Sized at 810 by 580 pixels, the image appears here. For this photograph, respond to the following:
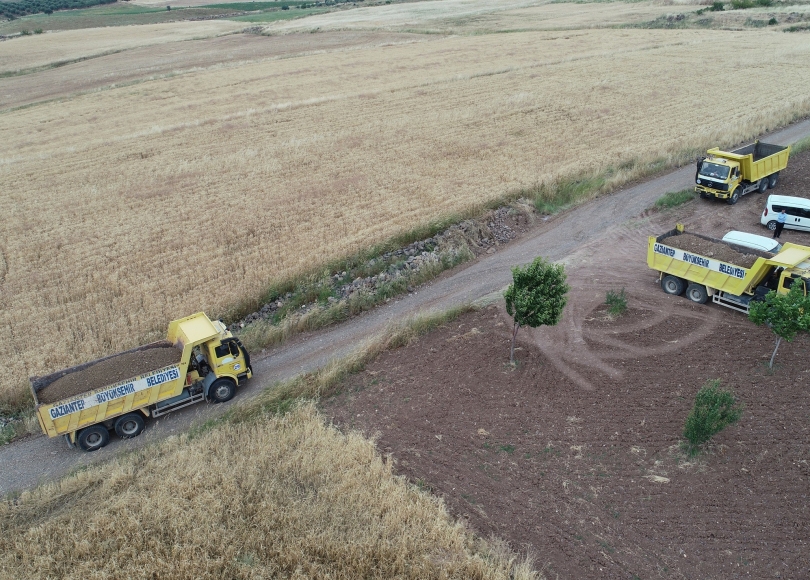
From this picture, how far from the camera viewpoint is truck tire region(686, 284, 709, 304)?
20500mm

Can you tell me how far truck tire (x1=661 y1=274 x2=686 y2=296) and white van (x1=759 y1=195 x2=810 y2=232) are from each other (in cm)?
772

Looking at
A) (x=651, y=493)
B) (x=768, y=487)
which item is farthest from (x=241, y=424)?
(x=768, y=487)

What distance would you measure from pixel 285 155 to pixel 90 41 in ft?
204

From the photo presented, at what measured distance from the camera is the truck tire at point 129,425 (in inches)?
637

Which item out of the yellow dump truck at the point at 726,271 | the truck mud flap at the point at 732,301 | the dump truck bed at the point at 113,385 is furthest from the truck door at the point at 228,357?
the truck mud flap at the point at 732,301

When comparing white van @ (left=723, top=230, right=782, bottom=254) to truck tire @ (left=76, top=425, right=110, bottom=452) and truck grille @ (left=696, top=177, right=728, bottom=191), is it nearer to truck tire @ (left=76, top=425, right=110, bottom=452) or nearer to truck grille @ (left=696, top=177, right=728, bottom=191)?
truck grille @ (left=696, top=177, right=728, bottom=191)

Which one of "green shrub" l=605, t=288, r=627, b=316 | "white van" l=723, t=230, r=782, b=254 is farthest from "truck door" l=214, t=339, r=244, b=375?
"white van" l=723, t=230, r=782, b=254

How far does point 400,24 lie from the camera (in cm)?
8769

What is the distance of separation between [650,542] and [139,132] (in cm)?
3821

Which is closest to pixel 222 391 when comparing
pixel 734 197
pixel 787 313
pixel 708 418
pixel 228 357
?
pixel 228 357

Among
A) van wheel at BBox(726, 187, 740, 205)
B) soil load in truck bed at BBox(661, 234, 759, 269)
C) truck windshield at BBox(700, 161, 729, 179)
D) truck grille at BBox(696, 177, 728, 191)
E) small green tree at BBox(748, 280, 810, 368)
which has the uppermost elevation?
small green tree at BBox(748, 280, 810, 368)

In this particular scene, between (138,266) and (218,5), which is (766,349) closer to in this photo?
(138,266)

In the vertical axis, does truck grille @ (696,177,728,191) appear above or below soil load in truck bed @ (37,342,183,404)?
above

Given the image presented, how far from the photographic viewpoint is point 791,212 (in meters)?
25.7
